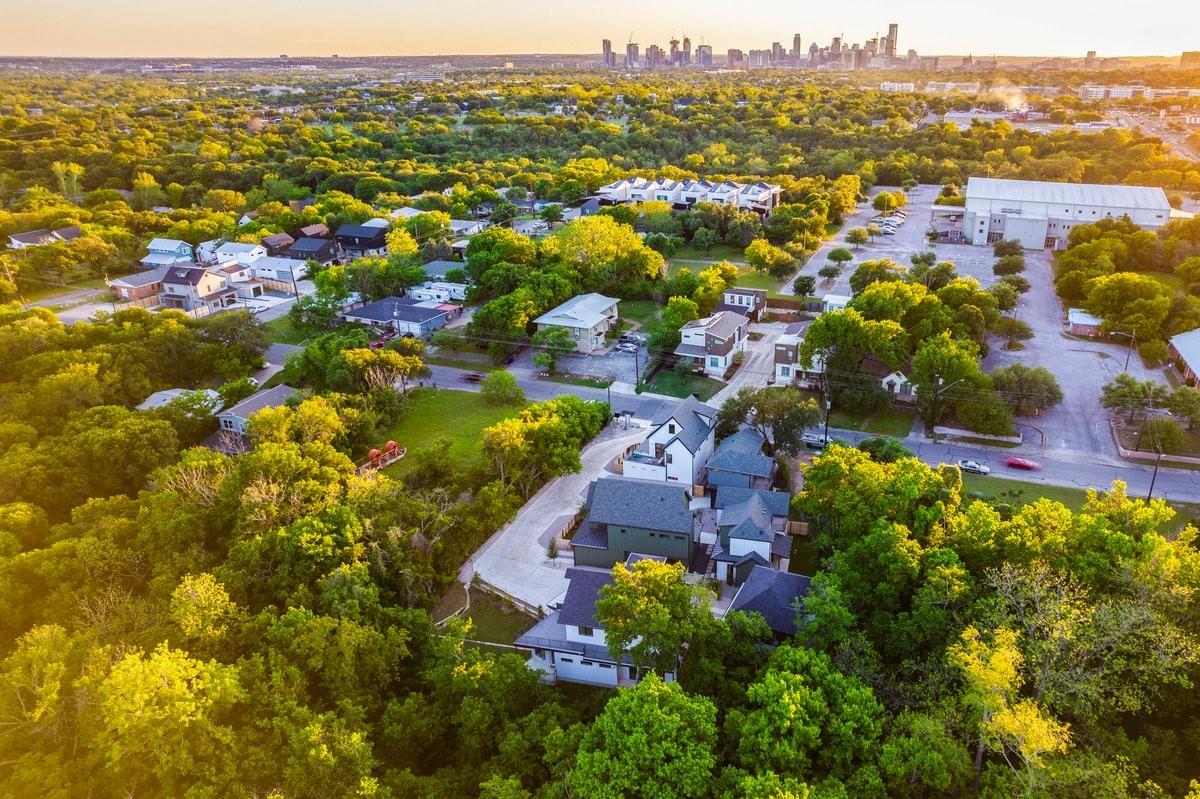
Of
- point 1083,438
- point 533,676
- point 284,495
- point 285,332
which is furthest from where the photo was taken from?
point 285,332

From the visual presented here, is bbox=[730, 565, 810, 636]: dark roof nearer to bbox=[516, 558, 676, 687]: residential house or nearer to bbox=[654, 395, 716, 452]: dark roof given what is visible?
bbox=[516, 558, 676, 687]: residential house

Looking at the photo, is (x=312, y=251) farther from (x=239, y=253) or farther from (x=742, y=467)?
(x=742, y=467)

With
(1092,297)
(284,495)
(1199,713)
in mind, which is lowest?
(1199,713)

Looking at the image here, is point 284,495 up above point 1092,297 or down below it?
below

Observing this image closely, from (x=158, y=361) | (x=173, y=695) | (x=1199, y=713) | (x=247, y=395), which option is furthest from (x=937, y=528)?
(x=158, y=361)

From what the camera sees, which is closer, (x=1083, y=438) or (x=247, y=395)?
(x=1083, y=438)

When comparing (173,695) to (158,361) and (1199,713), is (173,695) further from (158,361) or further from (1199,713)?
(158,361)
